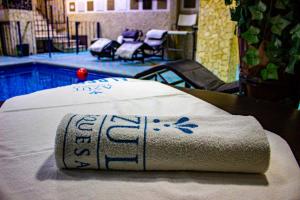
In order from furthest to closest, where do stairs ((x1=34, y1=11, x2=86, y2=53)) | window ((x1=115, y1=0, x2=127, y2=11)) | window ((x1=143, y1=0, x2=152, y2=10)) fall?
stairs ((x1=34, y1=11, x2=86, y2=53)), window ((x1=115, y1=0, x2=127, y2=11)), window ((x1=143, y1=0, x2=152, y2=10))

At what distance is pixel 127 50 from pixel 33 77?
189cm

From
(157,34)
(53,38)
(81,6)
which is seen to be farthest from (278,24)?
(81,6)

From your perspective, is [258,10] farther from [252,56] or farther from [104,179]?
[104,179]

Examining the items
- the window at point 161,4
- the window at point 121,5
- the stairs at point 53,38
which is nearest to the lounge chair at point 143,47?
the window at point 161,4

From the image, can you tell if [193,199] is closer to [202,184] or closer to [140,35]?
[202,184]

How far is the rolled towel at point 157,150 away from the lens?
467mm

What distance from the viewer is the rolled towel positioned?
0.47 meters

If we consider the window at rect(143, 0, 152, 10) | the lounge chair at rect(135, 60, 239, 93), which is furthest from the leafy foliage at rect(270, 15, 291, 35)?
the window at rect(143, 0, 152, 10)

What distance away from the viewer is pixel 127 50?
18.0ft

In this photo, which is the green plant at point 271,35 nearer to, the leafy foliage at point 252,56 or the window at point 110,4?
the leafy foliage at point 252,56

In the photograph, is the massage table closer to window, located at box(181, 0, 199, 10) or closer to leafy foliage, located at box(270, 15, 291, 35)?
leafy foliage, located at box(270, 15, 291, 35)

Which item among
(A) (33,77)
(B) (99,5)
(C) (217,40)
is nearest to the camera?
(C) (217,40)

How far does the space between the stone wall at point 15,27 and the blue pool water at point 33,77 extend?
145 centimetres

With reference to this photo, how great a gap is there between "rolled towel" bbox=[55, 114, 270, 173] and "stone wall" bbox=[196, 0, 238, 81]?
3167 millimetres
